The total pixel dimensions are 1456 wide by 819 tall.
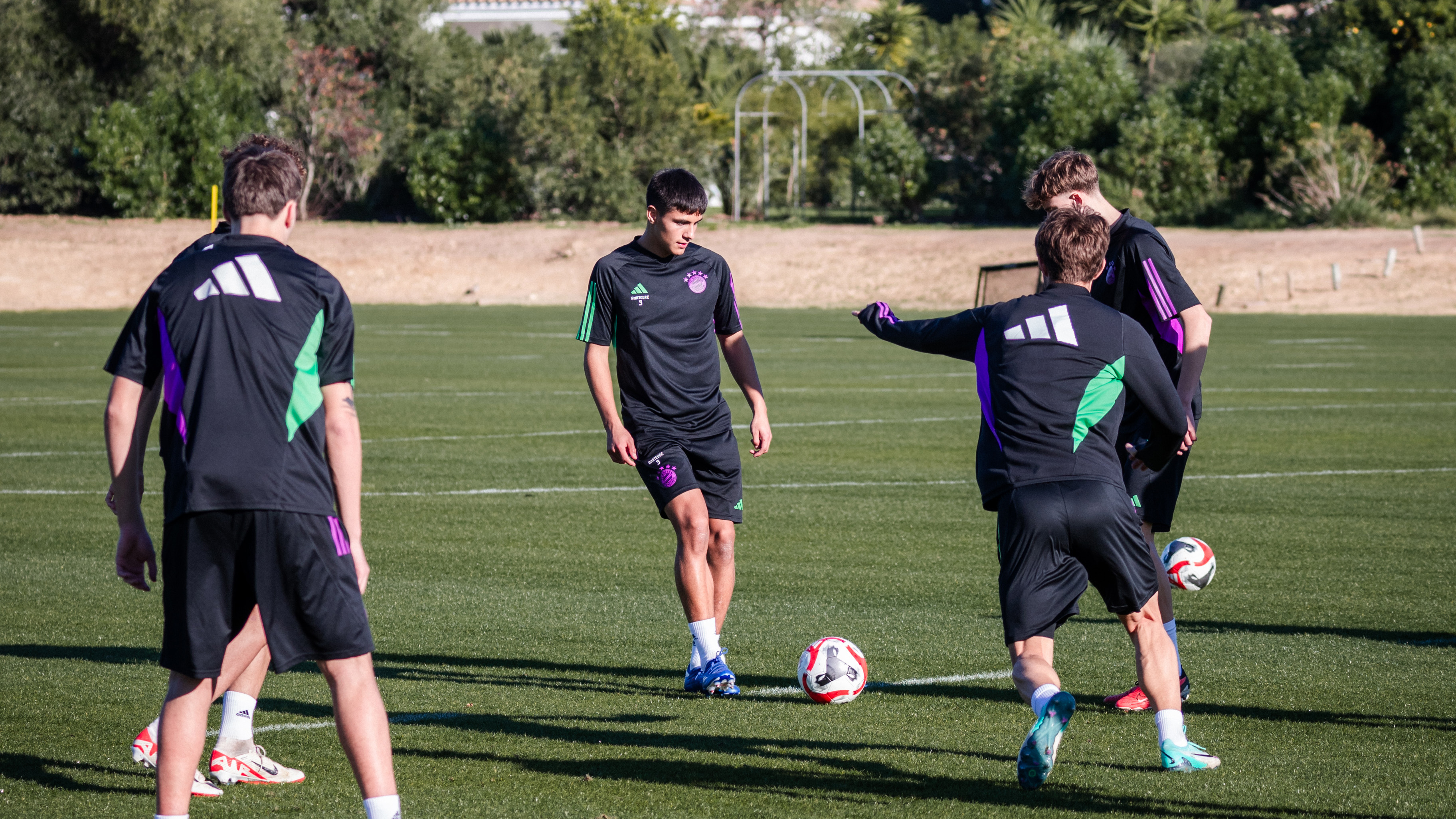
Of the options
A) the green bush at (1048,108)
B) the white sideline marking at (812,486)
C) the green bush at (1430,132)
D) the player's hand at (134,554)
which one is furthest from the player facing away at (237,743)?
the green bush at (1430,132)

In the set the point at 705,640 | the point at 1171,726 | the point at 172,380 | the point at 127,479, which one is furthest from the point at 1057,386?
the point at 127,479

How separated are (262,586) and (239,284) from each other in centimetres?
77

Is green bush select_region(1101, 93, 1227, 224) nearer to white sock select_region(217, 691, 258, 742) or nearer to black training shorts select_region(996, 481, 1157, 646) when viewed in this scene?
black training shorts select_region(996, 481, 1157, 646)

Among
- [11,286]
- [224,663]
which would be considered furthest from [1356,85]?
[224,663]

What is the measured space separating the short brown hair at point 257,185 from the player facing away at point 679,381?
8.31 ft

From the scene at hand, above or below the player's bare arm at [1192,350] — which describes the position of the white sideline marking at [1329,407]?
below

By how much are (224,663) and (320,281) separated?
4.45 ft

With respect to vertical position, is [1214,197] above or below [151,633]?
below

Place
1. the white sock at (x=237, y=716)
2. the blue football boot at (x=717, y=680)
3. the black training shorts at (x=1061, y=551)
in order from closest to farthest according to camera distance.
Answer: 1. the black training shorts at (x=1061, y=551)
2. the white sock at (x=237, y=716)
3. the blue football boot at (x=717, y=680)

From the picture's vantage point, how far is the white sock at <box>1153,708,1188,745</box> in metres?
5.04

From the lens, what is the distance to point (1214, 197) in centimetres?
4553

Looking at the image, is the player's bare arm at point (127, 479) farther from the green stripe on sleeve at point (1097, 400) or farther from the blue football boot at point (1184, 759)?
the blue football boot at point (1184, 759)

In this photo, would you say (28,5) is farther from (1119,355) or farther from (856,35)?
(1119,355)

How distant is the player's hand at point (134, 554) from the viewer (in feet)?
13.4
